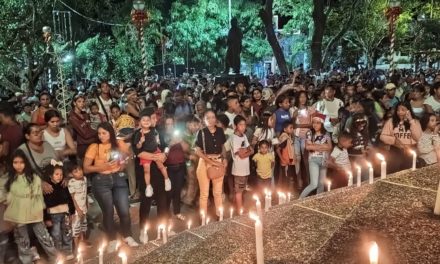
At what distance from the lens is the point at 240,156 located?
24.2 ft

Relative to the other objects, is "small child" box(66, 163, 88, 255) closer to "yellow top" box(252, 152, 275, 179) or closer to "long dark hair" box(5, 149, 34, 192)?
"long dark hair" box(5, 149, 34, 192)

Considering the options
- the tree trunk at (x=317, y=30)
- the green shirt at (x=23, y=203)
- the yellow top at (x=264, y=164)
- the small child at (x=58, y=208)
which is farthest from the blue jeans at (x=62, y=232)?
the tree trunk at (x=317, y=30)

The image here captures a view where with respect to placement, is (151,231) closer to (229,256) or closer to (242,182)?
(242,182)

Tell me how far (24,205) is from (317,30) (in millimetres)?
21941

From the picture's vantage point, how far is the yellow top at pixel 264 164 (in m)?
7.68

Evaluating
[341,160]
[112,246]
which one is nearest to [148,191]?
[112,246]

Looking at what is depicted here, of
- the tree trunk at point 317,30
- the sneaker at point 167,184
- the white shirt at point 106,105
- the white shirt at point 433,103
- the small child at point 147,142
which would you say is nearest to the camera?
the small child at point 147,142

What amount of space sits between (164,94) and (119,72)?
17296 millimetres

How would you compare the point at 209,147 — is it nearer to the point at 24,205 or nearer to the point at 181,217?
the point at 181,217

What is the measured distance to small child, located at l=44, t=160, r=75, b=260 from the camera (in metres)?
5.76

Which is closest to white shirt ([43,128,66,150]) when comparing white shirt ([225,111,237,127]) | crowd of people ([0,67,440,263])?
crowd of people ([0,67,440,263])

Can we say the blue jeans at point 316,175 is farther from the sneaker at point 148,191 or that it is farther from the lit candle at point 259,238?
the lit candle at point 259,238

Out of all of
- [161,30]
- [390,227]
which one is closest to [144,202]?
[390,227]

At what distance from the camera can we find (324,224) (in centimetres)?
280
